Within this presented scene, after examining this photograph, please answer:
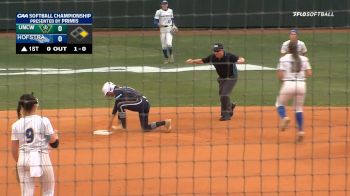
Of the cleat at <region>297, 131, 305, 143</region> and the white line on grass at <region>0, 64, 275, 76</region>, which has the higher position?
the white line on grass at <region>0, 64, 275, 76</region>

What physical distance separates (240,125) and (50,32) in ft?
30.7

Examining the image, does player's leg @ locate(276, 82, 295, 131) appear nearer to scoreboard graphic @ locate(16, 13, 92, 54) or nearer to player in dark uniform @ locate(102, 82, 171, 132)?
player in dark uniform @ locate(102, 82, 171, 132)

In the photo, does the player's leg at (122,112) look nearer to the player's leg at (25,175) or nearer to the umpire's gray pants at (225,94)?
the umpire's gray pants at (225,94)

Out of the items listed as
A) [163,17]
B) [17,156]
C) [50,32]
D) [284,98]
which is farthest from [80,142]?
[163,17]

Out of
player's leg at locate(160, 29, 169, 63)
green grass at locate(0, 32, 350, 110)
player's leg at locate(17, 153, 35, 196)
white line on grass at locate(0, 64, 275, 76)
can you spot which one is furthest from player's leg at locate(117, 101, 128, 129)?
player's leg at locate(160, 29, 169, 63)

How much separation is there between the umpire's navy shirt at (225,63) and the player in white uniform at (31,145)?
22.8ft

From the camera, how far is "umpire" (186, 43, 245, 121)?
16.1m

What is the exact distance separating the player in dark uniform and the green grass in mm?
3157

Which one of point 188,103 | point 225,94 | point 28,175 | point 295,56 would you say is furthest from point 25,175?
point 188,103

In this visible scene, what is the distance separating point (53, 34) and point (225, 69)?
A: 8.04 metres

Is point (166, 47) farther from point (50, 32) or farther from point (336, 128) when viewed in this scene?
point (336, 128)

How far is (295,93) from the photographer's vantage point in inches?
552

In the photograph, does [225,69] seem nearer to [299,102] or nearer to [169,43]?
[299,102]

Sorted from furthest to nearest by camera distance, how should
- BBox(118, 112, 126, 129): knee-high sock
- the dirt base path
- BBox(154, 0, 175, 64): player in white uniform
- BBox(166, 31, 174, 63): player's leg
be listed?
1. BBox(154, 0, 175, 64): player in white uniform
2. BBox(166, 31, 174, 63): player's leg
3. BBox(118, 112, 126, 129): knee-high sock
4. the dirt base path
